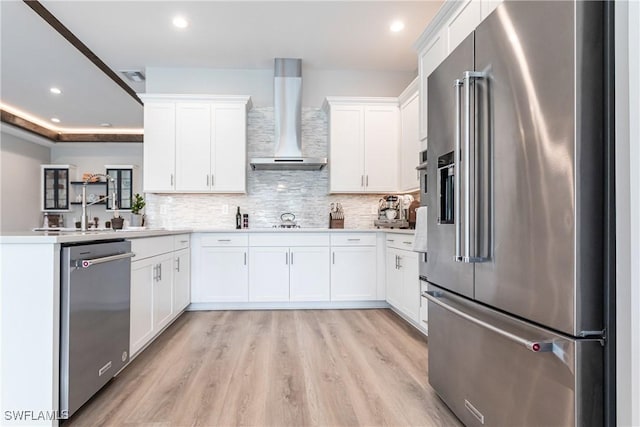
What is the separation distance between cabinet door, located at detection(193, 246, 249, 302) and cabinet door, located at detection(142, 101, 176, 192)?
38.1 inches

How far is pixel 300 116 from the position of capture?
14.7 ft

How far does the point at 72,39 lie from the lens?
3.83m

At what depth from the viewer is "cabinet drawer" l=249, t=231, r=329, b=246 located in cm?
410

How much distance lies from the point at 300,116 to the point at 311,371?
3.04m

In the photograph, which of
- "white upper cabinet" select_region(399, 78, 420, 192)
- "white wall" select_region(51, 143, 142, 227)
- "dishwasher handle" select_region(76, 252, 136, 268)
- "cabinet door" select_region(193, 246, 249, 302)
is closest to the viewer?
"dishwasher handle" select_region(76, 252, 136, 268)

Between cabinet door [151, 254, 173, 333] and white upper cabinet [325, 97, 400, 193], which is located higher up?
white upper cabinet [325, 97, 400, 193]

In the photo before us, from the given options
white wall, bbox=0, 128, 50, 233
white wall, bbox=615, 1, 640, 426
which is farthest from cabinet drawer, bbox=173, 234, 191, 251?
white wall, bbox=0, 128, 50, 233

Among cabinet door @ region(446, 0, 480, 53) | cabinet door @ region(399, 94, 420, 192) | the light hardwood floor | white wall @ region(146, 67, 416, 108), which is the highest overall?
white wall @ region(146, 67, 416, 108)

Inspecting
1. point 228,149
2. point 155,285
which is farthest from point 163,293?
point 228,149

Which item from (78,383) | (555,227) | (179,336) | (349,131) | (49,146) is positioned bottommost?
(179,336)

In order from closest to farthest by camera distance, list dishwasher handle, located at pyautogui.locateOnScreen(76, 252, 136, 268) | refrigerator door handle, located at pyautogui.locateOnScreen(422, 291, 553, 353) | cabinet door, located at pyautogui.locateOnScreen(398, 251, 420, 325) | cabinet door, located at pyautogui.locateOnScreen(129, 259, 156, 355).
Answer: refrigerator door handle, located at pyautogui.locateOnScreen(422, 291, 553, 353), dishwasher handle, located at pyautogui.locateOnScreen(76, 252, 136, 268), cabinet door, located at pyautogui.locateOnScreen(129, 259, 156, 355), cabinet door, located at pyautogui.locateOnScreen(398, 251, 420, 325)

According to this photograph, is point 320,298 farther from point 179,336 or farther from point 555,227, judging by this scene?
point 555,227

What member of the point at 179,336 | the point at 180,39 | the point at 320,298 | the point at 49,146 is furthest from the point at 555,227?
the point at 49,146

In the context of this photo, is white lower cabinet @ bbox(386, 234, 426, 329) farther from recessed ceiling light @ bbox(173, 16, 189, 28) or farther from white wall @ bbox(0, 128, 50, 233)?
white wall @ bbox(0, 128, 50, 233)
